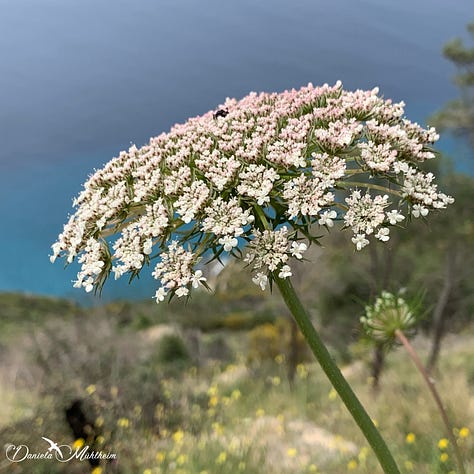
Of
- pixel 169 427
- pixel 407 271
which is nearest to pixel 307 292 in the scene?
pixel 407 271

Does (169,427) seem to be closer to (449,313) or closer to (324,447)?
(324,447)

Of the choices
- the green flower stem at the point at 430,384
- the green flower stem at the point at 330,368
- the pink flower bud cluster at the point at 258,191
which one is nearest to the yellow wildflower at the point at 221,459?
the green flower stem at the point at 430,384

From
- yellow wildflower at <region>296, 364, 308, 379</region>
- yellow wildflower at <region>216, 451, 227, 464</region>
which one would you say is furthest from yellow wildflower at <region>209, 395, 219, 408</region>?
yellow wildflower at <region>216, 451, 227, 464</region>

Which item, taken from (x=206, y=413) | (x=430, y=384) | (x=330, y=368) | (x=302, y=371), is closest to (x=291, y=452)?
(x=206, y=413)

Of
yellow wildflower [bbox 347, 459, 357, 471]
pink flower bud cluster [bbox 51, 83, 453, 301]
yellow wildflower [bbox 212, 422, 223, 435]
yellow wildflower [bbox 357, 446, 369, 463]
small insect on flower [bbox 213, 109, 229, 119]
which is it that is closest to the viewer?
pink flower bud cluster [bbox 51, 83, 453, 301]

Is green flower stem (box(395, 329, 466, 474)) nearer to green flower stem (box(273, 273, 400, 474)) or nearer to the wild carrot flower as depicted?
the wild carrot flower
